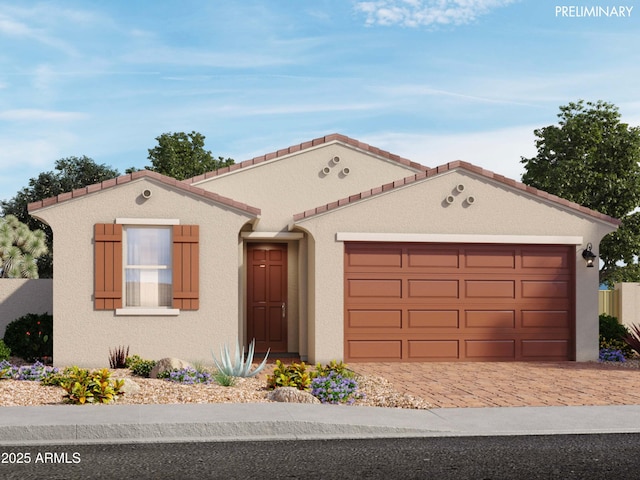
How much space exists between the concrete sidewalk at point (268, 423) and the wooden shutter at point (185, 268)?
5260 millimetres

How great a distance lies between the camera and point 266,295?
17.5 m

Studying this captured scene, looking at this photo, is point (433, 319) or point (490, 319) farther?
point (490, 319)

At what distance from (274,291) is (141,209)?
12.7 feet

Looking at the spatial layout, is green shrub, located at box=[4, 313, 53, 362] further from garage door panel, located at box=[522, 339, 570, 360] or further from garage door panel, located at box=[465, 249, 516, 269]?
garage door panel, located at box=[522, 339, 570, 360]

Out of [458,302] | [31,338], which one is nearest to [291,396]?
[458,302]

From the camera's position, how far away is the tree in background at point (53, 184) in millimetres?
40406

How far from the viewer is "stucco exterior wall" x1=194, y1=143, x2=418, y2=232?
17375 millimetres

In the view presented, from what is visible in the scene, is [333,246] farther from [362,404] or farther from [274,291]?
[362,404]

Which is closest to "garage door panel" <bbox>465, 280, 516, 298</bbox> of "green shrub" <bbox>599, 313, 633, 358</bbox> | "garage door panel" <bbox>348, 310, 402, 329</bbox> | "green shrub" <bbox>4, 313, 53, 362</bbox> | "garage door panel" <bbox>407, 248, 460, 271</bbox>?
"garage door panel" <bbox>407, 248, 460, 271</bbox>

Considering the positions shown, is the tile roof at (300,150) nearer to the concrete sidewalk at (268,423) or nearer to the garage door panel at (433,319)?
the garage door panel at (433,319)

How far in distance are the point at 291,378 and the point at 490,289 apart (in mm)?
6461

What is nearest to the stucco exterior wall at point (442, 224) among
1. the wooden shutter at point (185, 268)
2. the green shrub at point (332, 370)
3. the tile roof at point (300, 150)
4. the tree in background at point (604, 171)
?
the wooden shutter at point (185, 268)

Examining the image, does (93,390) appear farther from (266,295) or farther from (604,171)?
(604,171)

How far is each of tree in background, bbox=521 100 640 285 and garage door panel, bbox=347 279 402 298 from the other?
15.1 metres
